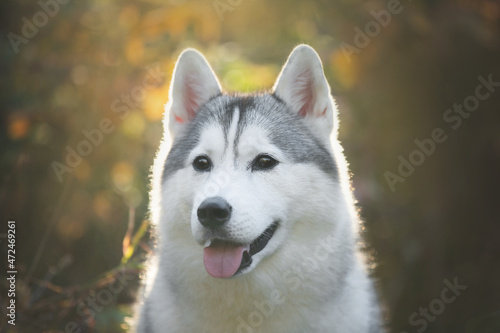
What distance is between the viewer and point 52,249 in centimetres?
627

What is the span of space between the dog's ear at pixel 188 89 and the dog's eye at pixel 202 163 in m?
0.57

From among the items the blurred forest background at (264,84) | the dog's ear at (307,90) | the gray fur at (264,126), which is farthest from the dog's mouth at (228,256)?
the blurred forest background at (264,84)

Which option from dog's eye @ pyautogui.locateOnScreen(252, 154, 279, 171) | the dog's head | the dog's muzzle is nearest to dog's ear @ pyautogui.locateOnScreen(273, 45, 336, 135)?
the dog's head

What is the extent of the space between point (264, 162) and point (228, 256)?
0.69m

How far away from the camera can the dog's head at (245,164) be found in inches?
124

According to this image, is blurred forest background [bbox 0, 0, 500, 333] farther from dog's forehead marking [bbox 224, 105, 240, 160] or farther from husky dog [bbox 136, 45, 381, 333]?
dog's forehead marking [bbox 224, 105, 240, 160]

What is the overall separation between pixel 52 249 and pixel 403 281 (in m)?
4.34

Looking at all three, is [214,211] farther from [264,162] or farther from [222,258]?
[264,162]

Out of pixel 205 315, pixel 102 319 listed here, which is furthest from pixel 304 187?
A: pixel 102 319

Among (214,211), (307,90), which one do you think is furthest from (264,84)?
(214,211)

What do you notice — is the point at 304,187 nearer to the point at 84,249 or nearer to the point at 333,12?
the point at 333,12

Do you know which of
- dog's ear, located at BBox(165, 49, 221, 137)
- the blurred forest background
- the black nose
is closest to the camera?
the black nose

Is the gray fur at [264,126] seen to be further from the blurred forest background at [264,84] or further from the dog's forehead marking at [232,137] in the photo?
the blurred forest background at [264,84]

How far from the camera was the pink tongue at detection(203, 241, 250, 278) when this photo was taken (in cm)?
315
